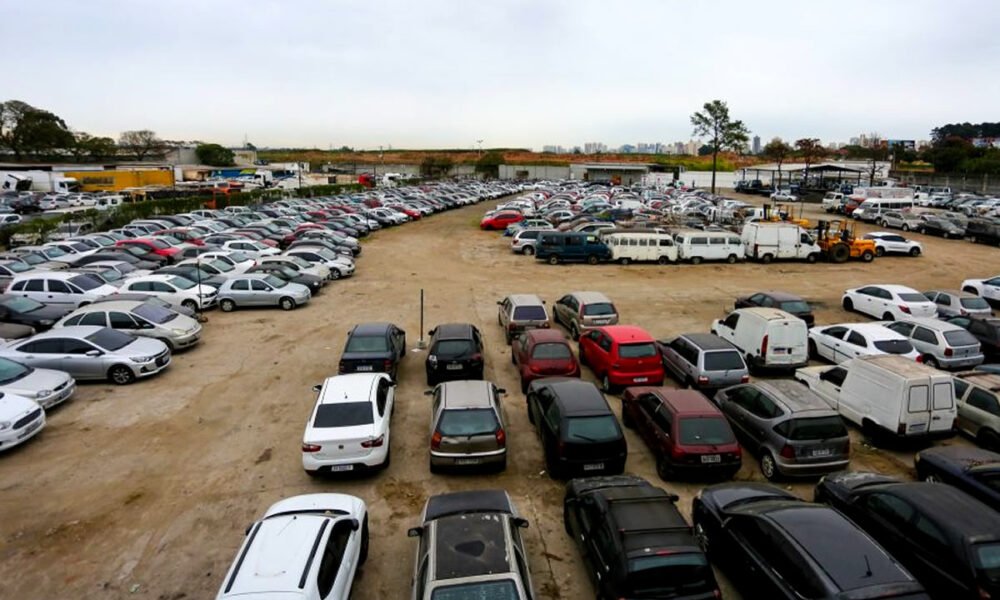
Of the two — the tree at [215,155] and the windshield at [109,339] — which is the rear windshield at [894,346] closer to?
the windshield at [109,339]

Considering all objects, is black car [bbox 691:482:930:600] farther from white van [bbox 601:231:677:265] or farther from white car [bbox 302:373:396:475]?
white van [bbox 601:231:677:265]

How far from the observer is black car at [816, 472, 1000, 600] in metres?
6.64

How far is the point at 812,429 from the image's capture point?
10078 mm

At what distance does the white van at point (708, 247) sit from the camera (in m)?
31.5

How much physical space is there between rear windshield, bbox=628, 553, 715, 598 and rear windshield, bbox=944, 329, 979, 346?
12908 mm

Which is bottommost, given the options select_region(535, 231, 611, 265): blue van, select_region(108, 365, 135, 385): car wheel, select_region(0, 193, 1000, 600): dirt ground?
select_region(0, 193, 1000, 600): dirt ground

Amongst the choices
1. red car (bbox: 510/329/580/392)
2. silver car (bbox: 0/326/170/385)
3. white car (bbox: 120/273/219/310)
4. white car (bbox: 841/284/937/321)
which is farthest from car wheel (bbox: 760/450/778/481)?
white car (bbox: 120/273/219/310)

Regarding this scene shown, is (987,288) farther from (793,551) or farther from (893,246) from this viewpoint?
(793,551)

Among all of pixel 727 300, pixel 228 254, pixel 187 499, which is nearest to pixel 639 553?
pixel 187 499

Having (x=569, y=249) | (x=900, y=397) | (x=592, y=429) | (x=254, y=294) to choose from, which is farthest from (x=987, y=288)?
(x=254, y=294)

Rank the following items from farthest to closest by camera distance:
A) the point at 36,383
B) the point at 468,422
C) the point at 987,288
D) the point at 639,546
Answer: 1. the point at 987,288
2. the point at 36,383
3. the point at 468,422
4. the point at 639,546

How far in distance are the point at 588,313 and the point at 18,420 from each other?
1307cm

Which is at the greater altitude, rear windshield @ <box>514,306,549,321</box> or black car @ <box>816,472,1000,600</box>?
rear windshield @ <box>514,306,549,321</box>

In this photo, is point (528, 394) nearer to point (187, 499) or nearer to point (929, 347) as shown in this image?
point (187, 499)
